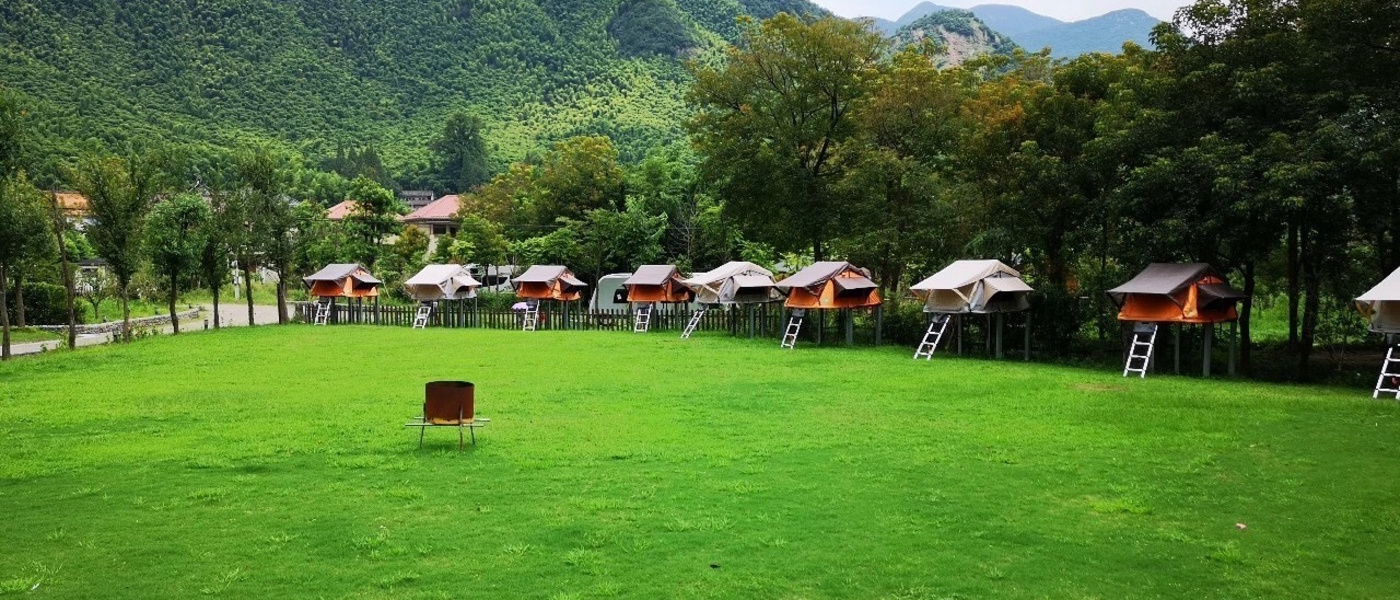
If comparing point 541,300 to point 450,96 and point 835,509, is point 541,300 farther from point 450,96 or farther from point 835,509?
point 450,96

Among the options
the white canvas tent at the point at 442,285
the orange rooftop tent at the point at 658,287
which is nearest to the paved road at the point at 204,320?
the white canvas tent at the point at 442,285

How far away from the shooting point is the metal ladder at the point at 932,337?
72.5 feet

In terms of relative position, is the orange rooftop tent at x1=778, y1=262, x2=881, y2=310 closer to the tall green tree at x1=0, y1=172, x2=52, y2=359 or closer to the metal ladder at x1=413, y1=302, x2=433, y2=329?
the metal ladder at x1=413, y1=302, x2=433, y2=329

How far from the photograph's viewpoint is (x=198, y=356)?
22.3m

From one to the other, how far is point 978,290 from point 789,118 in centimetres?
1318

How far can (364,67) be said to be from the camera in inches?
3841

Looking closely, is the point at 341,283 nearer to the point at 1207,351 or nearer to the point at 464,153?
the point at 1207,351

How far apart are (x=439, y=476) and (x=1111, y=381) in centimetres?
1300

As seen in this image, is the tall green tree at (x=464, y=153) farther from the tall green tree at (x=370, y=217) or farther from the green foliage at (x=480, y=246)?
the green foliage at (x=480, y=246)

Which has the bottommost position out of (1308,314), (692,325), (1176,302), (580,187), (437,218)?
(692,325)

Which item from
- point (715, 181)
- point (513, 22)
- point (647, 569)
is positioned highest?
point (513, 22)

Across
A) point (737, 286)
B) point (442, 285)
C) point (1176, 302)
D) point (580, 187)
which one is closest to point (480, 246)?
point (580, 187)

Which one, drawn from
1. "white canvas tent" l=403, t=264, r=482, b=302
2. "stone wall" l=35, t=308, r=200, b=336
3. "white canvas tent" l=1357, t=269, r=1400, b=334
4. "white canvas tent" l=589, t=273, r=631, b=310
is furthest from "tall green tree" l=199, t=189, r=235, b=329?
"white canvas tent" l=1357, t=269, r=1400, b=334

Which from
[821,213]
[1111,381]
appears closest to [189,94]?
[821,213]
